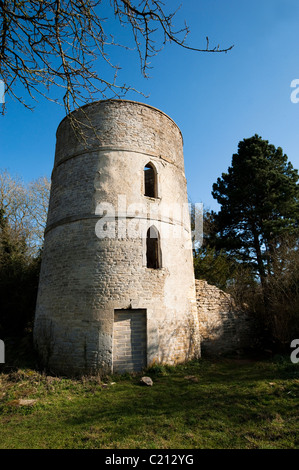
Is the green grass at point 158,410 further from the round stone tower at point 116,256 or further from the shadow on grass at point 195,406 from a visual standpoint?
the round stone tower at point 116,256

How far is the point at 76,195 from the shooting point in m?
9.45

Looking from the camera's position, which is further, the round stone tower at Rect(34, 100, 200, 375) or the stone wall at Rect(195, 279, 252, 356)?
the stone wall at Rect(195, 279, 252, 356)

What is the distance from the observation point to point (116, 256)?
8.55m

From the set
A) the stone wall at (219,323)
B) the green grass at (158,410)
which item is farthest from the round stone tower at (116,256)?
the stone wall at (219,323)

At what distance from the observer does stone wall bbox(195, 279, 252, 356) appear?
10844 mm

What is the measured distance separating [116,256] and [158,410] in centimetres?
447

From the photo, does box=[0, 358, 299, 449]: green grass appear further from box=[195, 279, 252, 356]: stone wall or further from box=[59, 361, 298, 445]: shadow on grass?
box=[195, 279, 252, 356]: stone wall

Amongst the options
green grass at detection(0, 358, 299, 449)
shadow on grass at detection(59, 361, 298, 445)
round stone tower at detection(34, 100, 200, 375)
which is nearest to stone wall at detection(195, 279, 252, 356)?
round stone tower at detection(34, 100, 200, 375)

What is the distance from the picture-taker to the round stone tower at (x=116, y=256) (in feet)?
26.3

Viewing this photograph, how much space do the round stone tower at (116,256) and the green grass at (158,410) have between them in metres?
0.87

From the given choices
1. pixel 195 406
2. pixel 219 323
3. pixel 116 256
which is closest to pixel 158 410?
pixel 195 406

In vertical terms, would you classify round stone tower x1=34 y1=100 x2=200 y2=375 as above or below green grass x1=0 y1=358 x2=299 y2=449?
above

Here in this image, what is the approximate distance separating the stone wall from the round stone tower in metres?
1.18

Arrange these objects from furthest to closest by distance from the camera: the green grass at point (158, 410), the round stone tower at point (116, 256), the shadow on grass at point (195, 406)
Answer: the round stone tower at point (116, 256) → the shadow on grass at point (195, 406) → the green grass at point (158, 410)
